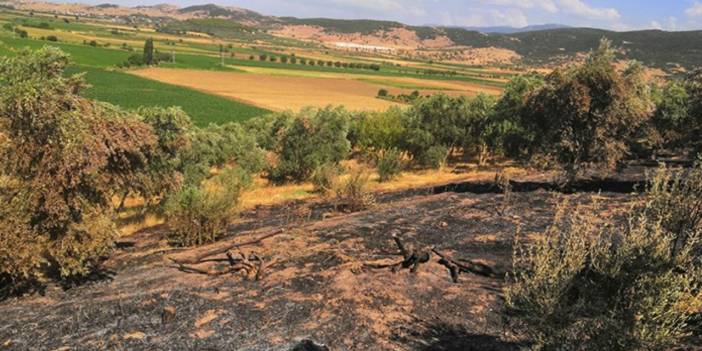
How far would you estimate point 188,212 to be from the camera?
1656 centimetres

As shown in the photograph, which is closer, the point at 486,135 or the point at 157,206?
the point at 157,206

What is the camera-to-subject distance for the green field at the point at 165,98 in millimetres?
58000

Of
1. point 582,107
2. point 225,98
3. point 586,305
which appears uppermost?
point 582,107

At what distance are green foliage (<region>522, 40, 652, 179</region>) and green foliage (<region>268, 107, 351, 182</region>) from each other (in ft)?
38.0

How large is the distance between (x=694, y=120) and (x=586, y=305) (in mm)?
24363

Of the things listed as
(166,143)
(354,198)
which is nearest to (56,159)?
(166,143)

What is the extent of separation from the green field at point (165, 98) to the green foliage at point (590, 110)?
126 feet

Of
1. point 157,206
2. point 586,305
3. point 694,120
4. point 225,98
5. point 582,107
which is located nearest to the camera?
point 586,305

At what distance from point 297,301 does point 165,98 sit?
63651 millimetres

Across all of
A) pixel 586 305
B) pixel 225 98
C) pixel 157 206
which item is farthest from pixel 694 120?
pixel 225 98

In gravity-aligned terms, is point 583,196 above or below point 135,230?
above

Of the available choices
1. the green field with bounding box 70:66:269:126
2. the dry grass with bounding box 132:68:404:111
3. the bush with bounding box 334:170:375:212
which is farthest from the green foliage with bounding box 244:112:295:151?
the dry grass with bounding box 132:68:404:111

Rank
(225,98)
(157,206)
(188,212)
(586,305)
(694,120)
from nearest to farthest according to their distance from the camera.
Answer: (586,305) → (188,212) → (157,206) → (694,120) → (225,98)

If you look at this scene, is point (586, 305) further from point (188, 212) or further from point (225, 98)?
point (225, 98)
